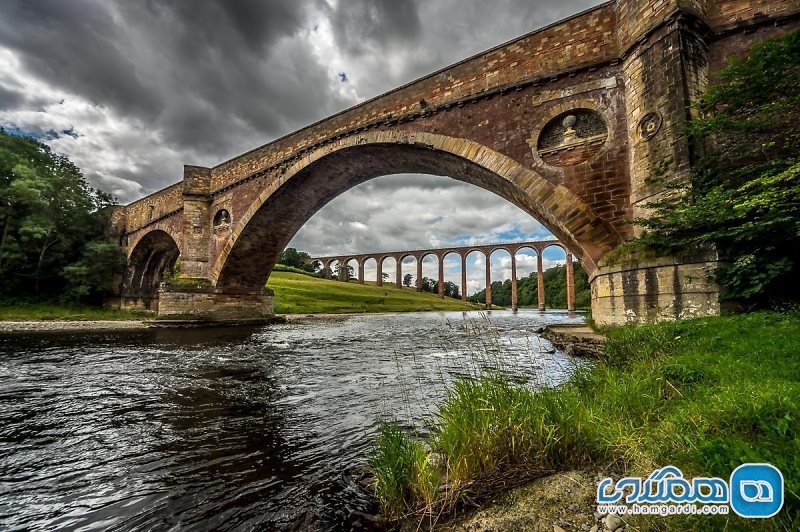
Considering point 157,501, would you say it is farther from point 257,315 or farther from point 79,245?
point 79,245

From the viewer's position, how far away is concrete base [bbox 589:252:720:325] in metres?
6.43

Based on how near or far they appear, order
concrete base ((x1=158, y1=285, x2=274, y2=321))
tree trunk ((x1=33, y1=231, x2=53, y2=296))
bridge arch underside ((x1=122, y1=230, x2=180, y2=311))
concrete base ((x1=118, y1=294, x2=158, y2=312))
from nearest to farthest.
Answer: concrete base ((x1=158, y1=285, x2=274, y2=321)) → tree trunk ((x1=33, y1=231, x2=53, y2=296)) → concrete base ((x1=118, y1=294, x2=158, y2=312)) → bridge arch underside ((x1=122, y1=230, x2=180, y2=311))

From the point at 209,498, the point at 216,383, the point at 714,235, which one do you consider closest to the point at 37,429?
the point at 216,383

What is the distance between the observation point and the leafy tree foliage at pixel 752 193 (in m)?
5.36

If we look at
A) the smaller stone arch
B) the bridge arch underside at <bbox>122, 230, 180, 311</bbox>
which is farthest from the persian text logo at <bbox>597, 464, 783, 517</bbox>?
the bridge arch underside at <bbox>122, 230, 180, 311</bbox>

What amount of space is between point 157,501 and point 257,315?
67.8 ft

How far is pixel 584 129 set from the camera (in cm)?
964

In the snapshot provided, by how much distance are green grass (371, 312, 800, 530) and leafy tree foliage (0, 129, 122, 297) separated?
2712 centimetres

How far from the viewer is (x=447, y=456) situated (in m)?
2.66

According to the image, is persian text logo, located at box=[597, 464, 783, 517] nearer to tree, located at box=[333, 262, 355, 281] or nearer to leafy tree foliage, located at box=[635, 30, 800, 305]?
leafy tree foliage, located at box=[635, 30, 800, 305]

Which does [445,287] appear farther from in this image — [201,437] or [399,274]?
[201,437]

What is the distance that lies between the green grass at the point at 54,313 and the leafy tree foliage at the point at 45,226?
3.49ft

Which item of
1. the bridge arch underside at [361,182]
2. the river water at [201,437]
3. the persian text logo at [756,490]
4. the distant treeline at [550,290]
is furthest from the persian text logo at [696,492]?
the distant treeline at [550,290]

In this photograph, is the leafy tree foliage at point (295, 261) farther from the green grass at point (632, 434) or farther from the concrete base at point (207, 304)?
the green grass at point (632, 434)
